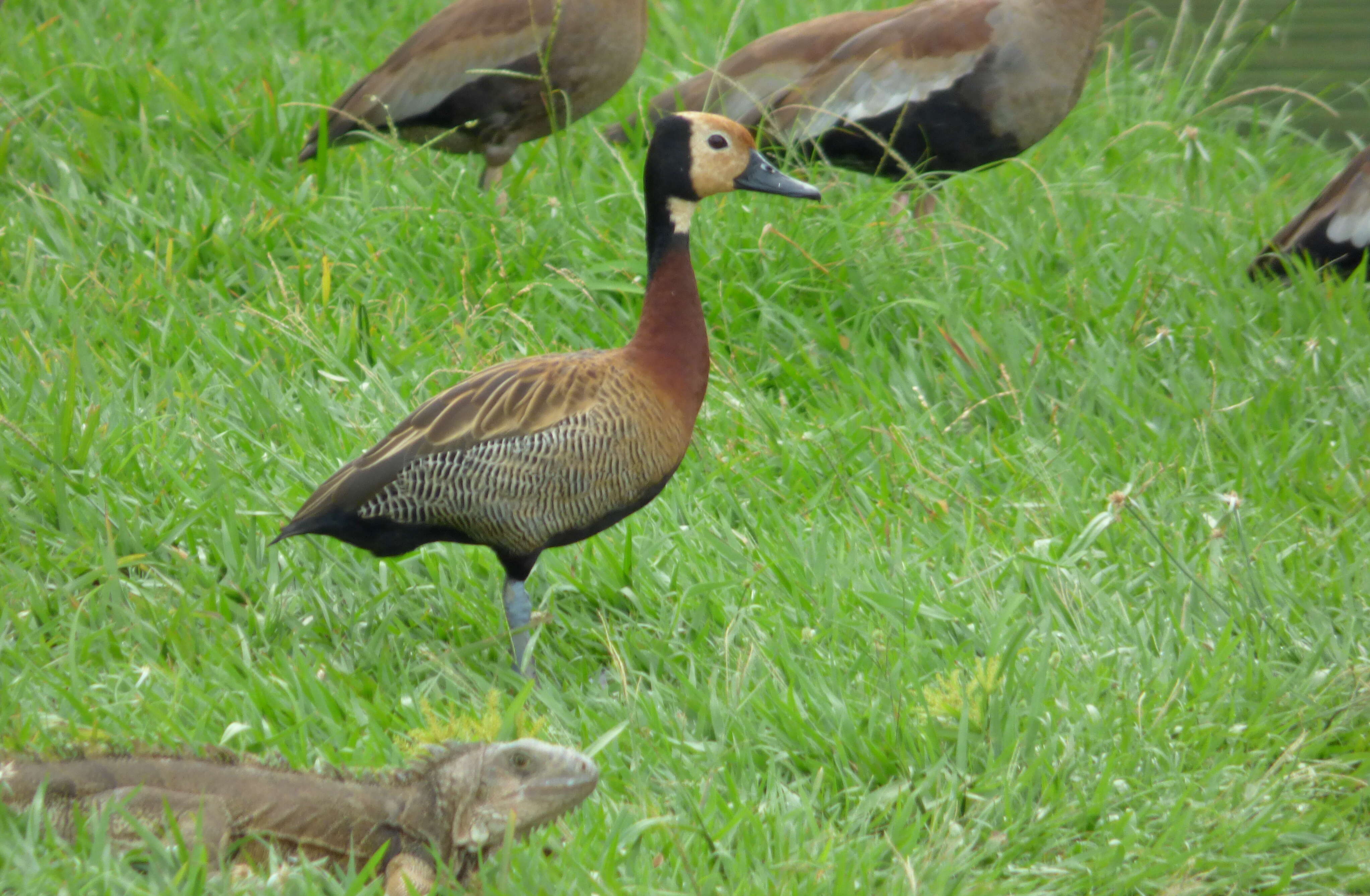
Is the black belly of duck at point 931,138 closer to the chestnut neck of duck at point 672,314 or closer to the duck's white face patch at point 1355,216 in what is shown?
the duck's white face patch at point 1355,216

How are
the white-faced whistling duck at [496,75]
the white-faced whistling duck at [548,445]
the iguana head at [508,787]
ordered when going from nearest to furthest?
the iguana head at [508,787], the white-faced whistling duck at [548,445], the white-faced whistling duck at [496,75]

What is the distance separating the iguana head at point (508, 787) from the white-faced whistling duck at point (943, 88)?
10.2 ft

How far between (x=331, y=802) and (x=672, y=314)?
4.68 ft

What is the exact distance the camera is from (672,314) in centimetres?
360

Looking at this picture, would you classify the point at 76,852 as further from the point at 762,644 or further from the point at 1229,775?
the point at 1229,775

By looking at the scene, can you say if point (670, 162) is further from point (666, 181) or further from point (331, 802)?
point (331, 802)

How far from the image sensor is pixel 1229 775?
3020 mm

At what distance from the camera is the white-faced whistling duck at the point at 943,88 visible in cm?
542

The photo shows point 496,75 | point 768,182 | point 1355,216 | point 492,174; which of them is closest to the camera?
point 768,182

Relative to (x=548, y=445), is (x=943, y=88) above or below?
below

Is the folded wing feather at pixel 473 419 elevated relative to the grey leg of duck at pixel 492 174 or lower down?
elevated

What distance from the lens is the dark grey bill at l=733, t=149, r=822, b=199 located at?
3740 mm

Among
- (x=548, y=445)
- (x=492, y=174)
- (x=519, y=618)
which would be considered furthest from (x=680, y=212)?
(x=492, y=174)

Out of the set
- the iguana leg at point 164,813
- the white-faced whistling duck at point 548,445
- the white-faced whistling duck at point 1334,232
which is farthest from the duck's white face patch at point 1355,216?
the iguana leg at point 164,813
